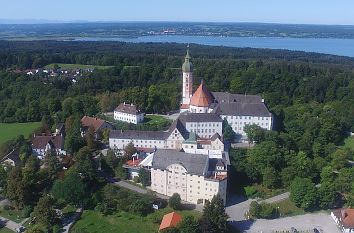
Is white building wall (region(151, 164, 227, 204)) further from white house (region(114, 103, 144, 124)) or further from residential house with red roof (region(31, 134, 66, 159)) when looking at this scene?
white house (region(114, 103, 144, 124))

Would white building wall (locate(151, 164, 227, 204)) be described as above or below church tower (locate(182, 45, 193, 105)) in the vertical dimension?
below

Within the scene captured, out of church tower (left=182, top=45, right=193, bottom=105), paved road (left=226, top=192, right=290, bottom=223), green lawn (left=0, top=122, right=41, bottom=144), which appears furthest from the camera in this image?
green lawn (left=0, top=122, right=41, bottom=144)

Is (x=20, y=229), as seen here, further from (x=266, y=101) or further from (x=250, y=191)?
(x=266, y=101)

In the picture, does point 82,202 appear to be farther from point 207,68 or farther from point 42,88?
point 207,68

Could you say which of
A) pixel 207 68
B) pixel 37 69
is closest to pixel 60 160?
pixel 207 68

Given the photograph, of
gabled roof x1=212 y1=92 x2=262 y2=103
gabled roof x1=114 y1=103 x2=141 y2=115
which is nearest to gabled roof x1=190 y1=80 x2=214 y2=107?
gabled roof x1=212 y1=92 x2=262 y2=103

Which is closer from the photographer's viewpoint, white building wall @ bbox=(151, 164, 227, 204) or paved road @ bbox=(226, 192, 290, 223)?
paved road @ bbox=(226, 192, 290, 223)

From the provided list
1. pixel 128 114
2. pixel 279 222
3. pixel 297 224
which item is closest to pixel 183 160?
pixel 279 222

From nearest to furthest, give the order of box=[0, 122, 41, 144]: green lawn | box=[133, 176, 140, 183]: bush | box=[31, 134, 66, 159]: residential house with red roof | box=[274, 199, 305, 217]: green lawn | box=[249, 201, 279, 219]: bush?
box=[249, 201, 279, 219]: bush < box=[274, 199, 305, 217]: green lawn < box=[133, 176, 140, 183]: bush < box=[31, 134, 66, 159]: residential house with red roof < box=[0, 122, 41, 144]: green lawn
